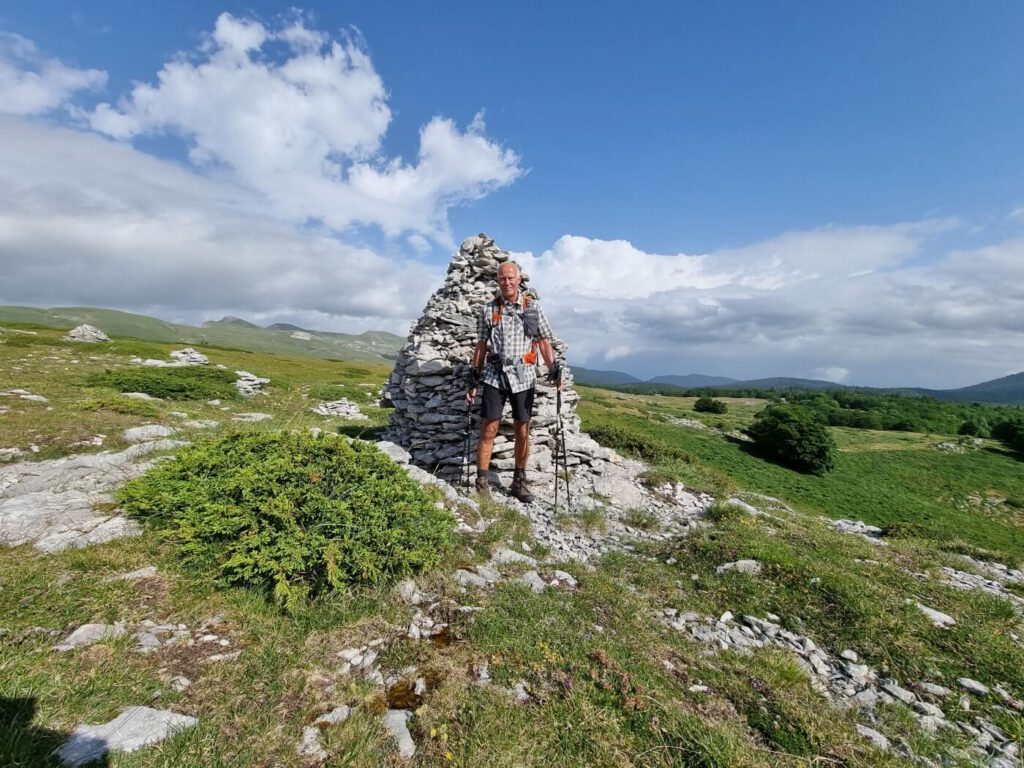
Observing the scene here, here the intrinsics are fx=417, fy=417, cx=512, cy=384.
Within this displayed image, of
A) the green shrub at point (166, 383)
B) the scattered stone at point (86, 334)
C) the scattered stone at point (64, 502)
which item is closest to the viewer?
the scattered stone at point (64, 502)

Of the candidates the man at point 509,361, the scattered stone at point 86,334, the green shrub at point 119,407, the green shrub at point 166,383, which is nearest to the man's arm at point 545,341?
the man at point 509,361

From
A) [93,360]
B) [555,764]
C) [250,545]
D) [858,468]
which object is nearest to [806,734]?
[555,764]

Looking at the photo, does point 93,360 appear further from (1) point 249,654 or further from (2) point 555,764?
(2) point 555,764

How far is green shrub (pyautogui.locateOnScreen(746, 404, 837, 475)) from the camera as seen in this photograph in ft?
107

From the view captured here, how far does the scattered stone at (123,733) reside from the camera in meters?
2.31

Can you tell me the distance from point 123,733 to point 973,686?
23.2ft

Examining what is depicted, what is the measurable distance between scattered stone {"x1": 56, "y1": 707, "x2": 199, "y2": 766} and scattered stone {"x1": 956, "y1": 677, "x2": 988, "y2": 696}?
6.69 meters

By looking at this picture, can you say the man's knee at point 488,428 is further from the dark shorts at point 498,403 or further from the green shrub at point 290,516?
the green shrub at point 290,516

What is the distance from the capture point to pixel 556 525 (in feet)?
25.2

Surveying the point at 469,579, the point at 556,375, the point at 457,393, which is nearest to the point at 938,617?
the point at 469,579

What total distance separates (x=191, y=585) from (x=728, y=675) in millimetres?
5227

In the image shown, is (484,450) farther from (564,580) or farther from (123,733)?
(123,733)

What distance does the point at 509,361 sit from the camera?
8.06m

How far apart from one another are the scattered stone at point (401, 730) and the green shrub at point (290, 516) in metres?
1.50
